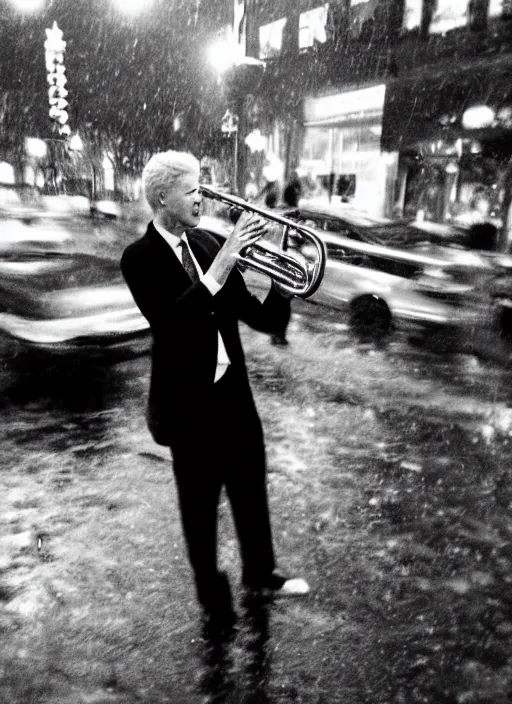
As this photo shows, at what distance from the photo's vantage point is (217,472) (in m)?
2.30

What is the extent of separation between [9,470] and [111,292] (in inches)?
96.4

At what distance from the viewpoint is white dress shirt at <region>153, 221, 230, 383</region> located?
202 cm

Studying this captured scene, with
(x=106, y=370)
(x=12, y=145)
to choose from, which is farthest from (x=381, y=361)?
(x=12, y=145)

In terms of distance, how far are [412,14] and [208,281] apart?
1522 centimetres

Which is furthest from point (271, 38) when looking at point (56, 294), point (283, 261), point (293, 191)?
point (283, 261)

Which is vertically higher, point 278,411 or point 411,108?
point 411,108

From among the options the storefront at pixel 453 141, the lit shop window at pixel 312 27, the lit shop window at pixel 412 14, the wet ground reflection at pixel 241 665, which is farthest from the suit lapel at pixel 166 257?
the lit shop window at pixel 312 27

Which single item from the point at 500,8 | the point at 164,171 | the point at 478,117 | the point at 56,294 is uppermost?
the point at 500,8

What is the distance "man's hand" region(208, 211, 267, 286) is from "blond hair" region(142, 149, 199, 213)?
24cm

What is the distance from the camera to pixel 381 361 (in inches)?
259

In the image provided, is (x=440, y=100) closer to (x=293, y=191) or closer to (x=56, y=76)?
(x=293, y=191)

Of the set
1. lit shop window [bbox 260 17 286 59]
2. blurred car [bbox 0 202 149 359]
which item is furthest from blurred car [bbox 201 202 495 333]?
lit shop window [bbox 260 17 286 59]

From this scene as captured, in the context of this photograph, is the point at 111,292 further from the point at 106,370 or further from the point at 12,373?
the point at 12,373

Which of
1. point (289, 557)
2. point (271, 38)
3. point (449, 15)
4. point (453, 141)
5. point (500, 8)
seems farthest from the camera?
point (271, 38)
